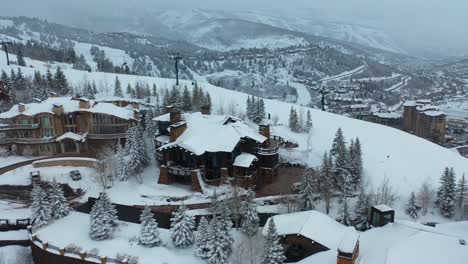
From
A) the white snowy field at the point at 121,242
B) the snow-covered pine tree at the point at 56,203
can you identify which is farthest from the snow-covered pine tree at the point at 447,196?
the snow-covered pine tree at the point at 56,203

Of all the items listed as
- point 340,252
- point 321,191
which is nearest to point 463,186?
point 321,191

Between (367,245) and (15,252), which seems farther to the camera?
(15,252)

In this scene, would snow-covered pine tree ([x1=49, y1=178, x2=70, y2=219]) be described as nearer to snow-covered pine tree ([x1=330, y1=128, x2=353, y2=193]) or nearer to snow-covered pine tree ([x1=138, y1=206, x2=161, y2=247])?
snow-covered pine tree ([x1=138, y1=206, x2=161, y2=247])

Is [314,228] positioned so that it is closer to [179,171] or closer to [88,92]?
[179,171]

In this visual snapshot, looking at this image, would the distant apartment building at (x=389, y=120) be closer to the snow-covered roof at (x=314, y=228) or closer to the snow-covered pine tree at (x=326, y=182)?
the snow-covered pine tree at (x=326, y=182)

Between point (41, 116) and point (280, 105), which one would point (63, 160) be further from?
point (280, 105)
